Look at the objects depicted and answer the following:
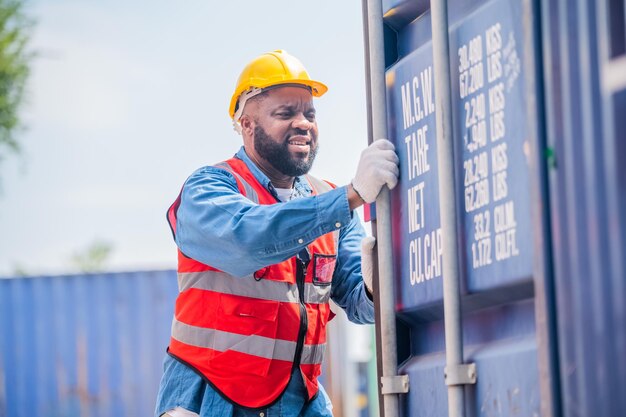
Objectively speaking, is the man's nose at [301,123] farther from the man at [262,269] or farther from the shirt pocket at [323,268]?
the shirt pocket at [323,268]

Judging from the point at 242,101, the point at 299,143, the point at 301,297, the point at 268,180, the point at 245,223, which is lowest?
the point at 301,297

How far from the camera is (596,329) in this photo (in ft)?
7.08

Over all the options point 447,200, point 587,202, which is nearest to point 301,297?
point 447,200

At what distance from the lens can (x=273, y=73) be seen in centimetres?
453

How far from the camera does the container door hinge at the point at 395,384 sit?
325cm

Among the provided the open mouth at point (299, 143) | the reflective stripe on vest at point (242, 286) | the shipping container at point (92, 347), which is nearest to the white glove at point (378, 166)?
the reflective stripe on vest at point (242, 286)

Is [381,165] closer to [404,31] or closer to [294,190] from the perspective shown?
[404,31]

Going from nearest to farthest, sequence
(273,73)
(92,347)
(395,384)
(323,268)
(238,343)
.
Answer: (395,384) → (238,343) → (323,268) → (273,73) → (92,347)

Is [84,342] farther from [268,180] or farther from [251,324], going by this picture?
[251,324]

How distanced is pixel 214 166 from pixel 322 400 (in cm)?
103

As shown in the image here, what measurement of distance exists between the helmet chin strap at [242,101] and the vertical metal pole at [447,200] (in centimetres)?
169

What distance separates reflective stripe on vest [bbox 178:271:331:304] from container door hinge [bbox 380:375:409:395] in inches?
38.2

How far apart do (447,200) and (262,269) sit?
4.73 feet

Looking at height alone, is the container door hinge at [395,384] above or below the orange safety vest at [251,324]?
below
